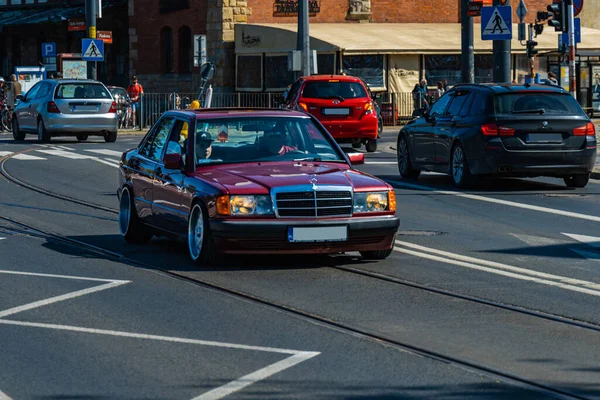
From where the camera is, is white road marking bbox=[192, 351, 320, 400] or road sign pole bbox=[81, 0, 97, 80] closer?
white road marking bbox=[192, 351, 320, 400]

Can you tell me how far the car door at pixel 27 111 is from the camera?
34406 mm

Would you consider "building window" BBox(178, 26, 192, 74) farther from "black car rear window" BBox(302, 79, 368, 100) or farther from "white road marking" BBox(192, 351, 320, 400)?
"white road marking" BBox(192, 351, 320, 400)

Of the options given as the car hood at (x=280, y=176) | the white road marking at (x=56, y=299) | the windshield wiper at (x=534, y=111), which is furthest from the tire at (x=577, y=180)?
the white road marking at (x=56, y=299)

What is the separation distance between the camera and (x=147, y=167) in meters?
13.6

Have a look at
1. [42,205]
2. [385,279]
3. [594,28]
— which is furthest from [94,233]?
[594,28]

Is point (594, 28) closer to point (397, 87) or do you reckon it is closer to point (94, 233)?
point (397, 87)

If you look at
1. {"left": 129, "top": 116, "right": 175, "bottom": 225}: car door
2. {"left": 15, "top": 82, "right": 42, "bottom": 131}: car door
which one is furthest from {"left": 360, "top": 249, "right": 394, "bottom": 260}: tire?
{"left": 15, "top": 82, "right": 42, "bottom": 131}: car door

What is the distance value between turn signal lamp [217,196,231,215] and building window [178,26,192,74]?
42.4 metres

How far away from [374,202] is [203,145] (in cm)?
180

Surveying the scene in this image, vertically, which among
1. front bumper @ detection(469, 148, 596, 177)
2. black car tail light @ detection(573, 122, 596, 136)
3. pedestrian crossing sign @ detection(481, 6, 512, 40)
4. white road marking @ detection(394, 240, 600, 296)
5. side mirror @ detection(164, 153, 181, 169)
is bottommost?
white road marking @ detection(394, 240, 600, 296)

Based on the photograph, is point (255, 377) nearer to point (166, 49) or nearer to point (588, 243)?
point (588, 243)

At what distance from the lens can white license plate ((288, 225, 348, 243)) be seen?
11461 mm

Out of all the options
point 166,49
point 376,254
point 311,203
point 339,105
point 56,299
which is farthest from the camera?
point 166,49

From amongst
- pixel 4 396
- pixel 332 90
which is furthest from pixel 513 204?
pixel 332 90
